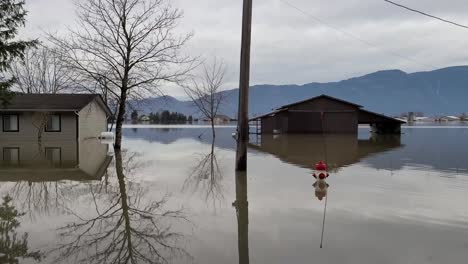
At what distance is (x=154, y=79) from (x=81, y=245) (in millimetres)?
18756

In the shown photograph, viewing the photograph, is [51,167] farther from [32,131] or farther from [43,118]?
[32,131]

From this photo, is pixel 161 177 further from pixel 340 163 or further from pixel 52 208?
pixel 340 163

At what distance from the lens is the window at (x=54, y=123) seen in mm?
29281

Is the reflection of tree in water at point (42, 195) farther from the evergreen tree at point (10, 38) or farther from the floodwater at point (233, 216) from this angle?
the evergreen tree at point (10, 38)

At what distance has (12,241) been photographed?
5770 mm

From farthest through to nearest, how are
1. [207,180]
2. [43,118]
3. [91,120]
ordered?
[91,120]
[43,118]
[207,180]

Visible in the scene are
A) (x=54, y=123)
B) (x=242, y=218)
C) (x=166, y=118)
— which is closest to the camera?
(x=242, y=218)

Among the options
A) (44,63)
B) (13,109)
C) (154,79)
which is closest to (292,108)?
(154,79)

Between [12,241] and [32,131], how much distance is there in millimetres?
25616

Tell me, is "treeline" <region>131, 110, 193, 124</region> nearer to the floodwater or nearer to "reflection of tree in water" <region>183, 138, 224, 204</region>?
"reflection of tree in water" <region>183, 138, 224, 204</region>

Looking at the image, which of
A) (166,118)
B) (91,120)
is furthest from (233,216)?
(166,118)

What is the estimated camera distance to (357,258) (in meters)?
5.05

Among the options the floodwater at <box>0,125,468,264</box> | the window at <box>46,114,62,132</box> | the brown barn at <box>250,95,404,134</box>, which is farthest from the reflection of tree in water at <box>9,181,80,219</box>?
the brown barn at <box>250,95,404,134</box>

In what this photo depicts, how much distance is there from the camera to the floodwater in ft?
17.4
